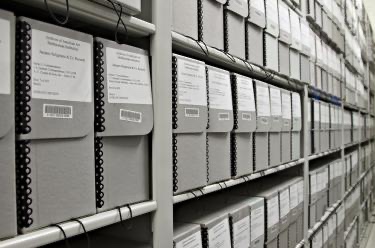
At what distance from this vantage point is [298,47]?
1.89m

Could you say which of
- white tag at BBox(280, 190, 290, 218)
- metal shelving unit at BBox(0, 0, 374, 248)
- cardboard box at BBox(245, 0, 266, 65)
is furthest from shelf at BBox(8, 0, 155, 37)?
white tag at BBox(280, 190, 290, 218)

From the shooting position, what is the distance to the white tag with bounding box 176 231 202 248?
3.19 feet

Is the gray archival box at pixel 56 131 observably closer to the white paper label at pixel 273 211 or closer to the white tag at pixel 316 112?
the white paper label at pixel 273 211

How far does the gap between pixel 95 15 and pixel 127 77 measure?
0.14 meters

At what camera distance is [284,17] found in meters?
1.72

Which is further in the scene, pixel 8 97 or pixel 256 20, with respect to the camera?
pixel 256 20

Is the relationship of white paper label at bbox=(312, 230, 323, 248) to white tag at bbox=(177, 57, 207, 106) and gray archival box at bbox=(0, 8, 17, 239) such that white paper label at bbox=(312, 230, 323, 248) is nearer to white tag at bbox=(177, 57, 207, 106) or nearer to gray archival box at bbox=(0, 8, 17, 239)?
white tag at bbox=(177, 57, 207, 106)

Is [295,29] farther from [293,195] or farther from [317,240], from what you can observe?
[317,240]

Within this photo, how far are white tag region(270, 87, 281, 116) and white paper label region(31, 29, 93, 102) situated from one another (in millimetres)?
1035

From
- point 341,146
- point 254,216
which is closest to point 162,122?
point 254,216

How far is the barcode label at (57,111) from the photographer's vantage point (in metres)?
0.63

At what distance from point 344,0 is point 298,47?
1710mm

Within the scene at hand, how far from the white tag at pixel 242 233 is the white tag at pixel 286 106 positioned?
0.62 meters

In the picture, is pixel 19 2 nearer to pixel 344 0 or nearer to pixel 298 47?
pixel 298 47
